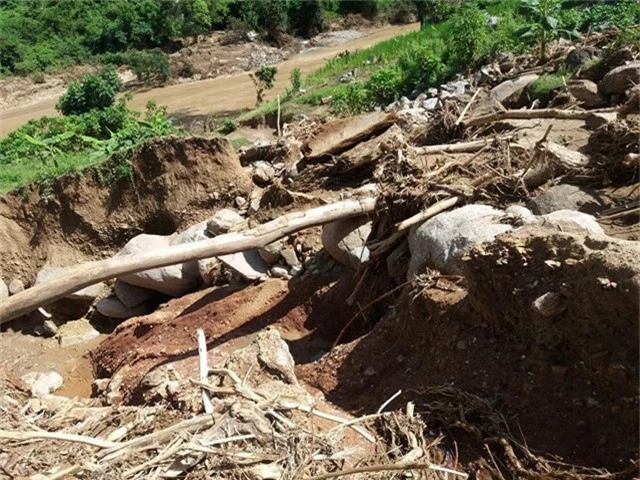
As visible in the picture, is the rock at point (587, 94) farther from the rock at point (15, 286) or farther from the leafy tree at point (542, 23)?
the rock at point (15, 286)

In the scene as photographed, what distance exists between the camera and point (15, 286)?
829 cm

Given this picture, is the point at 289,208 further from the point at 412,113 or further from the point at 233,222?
the point at 412,113

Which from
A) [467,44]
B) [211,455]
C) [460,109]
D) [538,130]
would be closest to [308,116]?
[467,44]

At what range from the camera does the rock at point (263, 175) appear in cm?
857

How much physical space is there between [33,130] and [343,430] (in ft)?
30.4

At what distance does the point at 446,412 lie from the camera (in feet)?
11.8

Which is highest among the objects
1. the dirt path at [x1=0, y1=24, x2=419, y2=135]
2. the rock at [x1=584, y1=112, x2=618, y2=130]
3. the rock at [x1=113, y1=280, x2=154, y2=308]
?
the rock at [x1=584, y1=112, x2=618, y2=130]

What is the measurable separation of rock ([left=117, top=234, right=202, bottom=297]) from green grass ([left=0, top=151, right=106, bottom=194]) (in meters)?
1.42

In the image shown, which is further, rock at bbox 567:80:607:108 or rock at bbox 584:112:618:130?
rock at bbox 567:80:607:108

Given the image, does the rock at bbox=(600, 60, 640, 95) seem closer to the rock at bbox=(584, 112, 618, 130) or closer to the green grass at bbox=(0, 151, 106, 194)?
the rock at bbox=(584, 112, 618, 130)

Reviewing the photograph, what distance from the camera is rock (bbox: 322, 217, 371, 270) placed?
5980mm

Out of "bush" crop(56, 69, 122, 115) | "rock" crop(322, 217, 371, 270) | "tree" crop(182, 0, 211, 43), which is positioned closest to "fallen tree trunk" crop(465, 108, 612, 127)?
"rock" crop(322, 217, 371, 270)

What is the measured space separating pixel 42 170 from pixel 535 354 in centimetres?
720

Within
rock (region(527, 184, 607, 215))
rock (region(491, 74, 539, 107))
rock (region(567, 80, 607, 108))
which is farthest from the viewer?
rock (region(491, 74, 539, 107))
